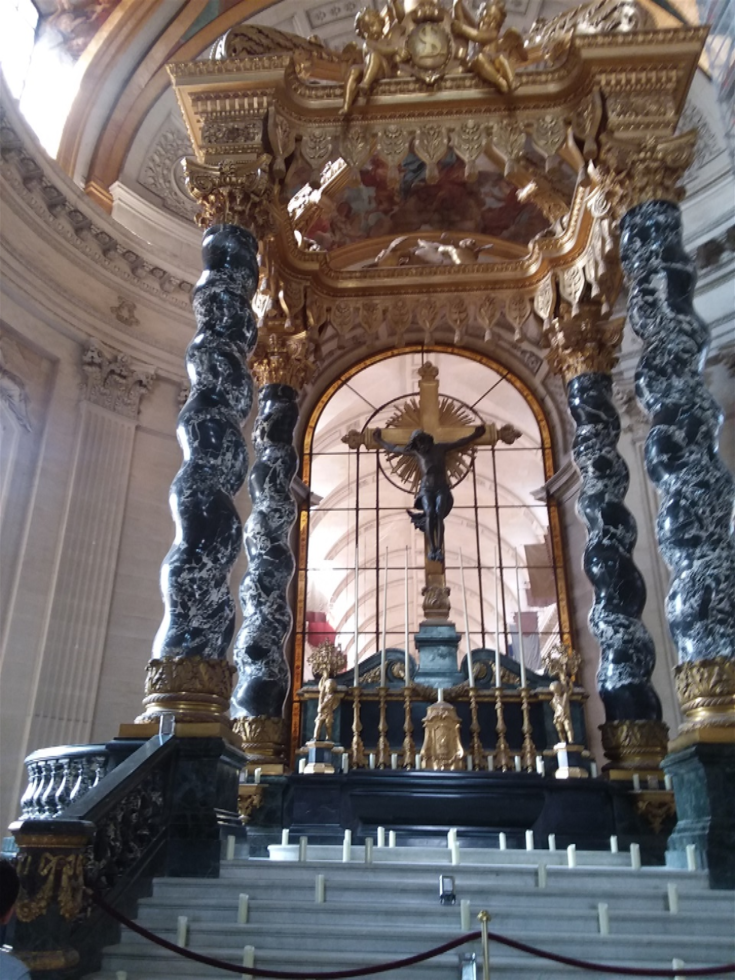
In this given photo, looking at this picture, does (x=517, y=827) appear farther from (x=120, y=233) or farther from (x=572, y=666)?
(x=120, y=233)

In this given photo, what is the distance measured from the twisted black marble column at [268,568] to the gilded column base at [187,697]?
7.36ft

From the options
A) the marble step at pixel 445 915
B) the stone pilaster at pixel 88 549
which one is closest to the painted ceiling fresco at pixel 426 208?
the stone pilaster at pixel 88 549

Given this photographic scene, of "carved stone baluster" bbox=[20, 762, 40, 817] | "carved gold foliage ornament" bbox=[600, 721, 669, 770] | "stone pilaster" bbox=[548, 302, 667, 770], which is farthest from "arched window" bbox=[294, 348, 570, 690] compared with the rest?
"carved stone baluster" bbox=[20, 762, 40, 817]

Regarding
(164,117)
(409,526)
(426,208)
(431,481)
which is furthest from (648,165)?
(409,526)

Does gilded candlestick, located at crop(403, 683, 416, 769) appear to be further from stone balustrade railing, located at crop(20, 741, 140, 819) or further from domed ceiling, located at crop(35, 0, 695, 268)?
domed ceiling, located at crop(35, 0, 695, 268)

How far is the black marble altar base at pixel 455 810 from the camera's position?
21.0 feet

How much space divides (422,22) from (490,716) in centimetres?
702

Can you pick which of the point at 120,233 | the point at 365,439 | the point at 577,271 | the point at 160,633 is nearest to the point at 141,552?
the point at 365,439

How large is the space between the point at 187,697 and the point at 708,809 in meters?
3.08

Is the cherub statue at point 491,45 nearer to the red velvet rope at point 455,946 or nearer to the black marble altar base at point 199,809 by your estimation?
the black marble altar base at point 199,809

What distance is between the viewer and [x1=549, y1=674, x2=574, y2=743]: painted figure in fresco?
7.29 metres

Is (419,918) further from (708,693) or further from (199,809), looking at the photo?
(708,693)

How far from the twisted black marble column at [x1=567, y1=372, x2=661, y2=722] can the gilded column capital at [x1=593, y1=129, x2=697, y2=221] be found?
2392 mm

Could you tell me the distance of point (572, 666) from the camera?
7770 millimetres
